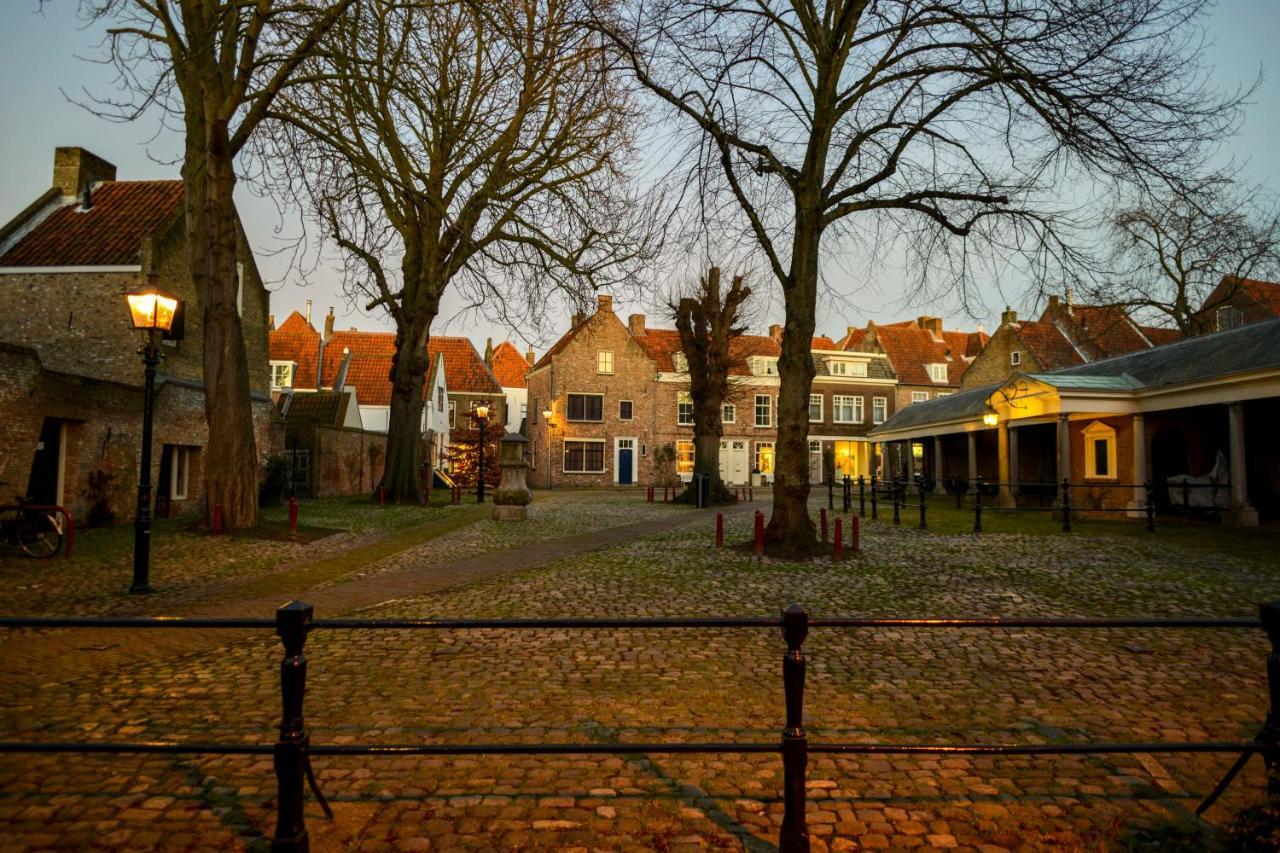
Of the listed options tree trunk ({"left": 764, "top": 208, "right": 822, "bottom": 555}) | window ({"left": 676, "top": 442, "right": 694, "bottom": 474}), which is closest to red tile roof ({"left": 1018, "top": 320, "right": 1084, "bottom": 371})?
window ({"left": 676, "top": 442, "right": 694, "bottom": 474})

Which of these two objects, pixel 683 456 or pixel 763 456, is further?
pixel 763 456

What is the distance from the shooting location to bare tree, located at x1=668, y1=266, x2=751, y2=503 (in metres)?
25.8

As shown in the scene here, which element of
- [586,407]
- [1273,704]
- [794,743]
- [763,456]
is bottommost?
[794,743]

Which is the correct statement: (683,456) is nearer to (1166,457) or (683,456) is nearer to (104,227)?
(1166,457)

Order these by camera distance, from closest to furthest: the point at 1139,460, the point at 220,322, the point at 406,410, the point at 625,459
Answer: the point at 220,322 → the point at 1139,460 → the point at 406,410 → the point at 625,459

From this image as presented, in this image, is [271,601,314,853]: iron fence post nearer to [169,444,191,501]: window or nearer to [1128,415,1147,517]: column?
[169,444,191,501]: window

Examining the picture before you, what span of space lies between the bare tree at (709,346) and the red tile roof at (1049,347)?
19630mm

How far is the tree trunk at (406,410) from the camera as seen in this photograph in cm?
2255

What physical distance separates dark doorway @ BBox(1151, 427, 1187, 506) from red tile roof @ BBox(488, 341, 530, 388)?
44.1 meters

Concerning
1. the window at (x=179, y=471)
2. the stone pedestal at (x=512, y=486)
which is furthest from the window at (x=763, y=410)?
the window at (x=179, y=471)

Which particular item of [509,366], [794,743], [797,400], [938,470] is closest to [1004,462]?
[938,470]

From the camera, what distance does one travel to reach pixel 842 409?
47.2 meters

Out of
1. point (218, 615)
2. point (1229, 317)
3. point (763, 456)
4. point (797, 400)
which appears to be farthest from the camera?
point (763, 456)

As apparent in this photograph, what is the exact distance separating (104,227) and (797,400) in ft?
67.2
